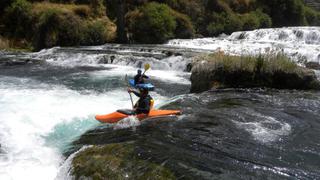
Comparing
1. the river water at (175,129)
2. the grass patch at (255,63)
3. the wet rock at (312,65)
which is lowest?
the river water at (175,129)

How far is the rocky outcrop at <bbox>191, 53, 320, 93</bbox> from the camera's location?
36.4ft

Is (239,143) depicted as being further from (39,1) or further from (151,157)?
(39,1)

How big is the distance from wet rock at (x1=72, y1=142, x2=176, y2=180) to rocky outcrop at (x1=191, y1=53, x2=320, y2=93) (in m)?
5.81

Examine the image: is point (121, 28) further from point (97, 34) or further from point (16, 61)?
point (16, 61)

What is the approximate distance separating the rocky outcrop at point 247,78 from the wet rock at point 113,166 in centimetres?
581

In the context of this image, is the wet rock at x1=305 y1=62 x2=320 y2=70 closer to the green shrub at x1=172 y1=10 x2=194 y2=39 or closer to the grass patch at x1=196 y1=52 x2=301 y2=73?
the grass patch at x1=196 y1=52 x2=301 y2=73

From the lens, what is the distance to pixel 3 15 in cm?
2575

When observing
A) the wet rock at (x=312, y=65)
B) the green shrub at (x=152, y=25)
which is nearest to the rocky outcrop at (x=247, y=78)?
the wet rock at (x=312, y=65)

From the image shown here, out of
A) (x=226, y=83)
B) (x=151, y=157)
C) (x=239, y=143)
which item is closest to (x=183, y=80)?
(x=226, y=83)

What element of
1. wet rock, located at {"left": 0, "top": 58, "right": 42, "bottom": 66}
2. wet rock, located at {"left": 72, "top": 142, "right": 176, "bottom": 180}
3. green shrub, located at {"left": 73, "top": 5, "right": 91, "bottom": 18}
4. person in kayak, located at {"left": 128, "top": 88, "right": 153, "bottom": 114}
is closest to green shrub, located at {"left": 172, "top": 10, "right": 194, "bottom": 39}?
green shrub, located at {"left": 73, "top": 5, "right": 91, "bottom": 18}

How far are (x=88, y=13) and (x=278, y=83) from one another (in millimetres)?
16382

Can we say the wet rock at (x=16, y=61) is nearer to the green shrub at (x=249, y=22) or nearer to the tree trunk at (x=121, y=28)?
the tree trunk at (x=121, y=28)

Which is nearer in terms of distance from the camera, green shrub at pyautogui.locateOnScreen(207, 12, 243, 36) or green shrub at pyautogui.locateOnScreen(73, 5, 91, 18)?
green shrub at pyautogui.locateOnScreen(73, 5, 91, 18)

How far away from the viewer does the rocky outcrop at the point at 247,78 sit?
11.1 meters
